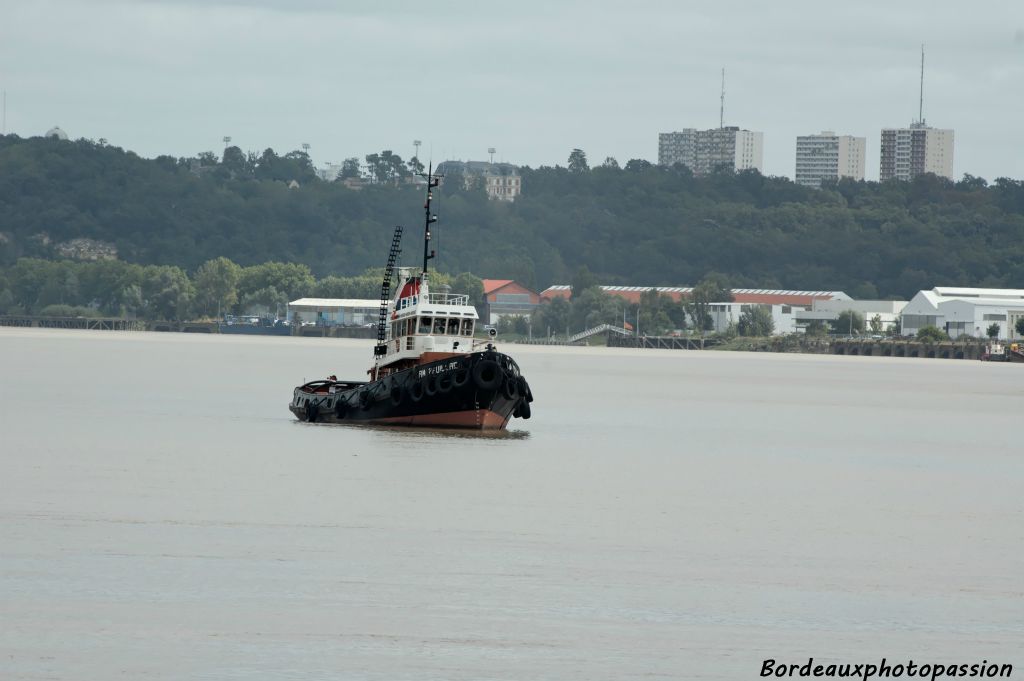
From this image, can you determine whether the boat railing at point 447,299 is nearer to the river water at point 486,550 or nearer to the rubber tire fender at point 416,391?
the rubber tire fender at point 416,391

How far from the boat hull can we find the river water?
1498 mm

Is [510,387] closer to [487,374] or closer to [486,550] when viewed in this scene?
[487,374]

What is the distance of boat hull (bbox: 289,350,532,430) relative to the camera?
5469 centimetres

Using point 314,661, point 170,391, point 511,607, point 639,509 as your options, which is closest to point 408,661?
point 314,661

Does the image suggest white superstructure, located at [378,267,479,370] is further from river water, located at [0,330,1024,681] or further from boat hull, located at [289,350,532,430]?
river water, located at [0,330,1024,681]

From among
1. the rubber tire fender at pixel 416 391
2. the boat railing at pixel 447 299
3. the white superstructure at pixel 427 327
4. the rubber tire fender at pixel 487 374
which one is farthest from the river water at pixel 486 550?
the boat railing at pixel 447 299

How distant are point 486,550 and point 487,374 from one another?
2495 centimetres

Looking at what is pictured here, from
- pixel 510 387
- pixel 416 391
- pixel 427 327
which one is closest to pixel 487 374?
pixel 510 387

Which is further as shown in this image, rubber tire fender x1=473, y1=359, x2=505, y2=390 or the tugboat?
the tugboat

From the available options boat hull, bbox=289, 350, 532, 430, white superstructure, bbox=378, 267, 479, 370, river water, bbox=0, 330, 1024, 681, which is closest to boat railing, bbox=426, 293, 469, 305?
white superstructure, bbox=378, 267, 479, 370

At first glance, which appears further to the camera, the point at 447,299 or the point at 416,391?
the point at 447,299

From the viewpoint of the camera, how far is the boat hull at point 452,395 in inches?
2153

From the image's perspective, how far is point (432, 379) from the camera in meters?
55.2

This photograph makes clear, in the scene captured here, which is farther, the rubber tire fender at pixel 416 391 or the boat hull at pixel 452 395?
the rubber tire fender at pixel 416 391
